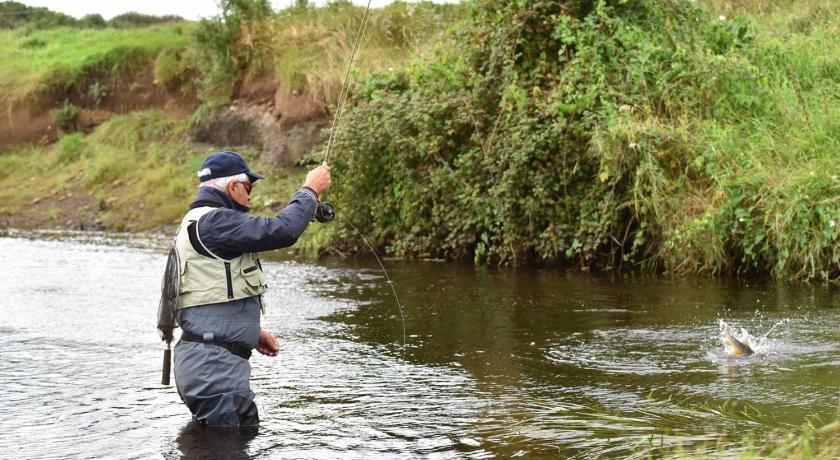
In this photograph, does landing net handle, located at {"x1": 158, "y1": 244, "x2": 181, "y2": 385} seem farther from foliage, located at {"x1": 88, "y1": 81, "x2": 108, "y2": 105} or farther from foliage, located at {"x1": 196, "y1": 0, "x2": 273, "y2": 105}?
foliage, located at {"x1": 88, "y1": 81, "x2": 108, "y2": 105}

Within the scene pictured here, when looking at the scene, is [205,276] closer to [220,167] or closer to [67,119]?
[220,167]

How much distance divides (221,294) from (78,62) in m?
21.4

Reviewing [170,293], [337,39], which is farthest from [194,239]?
[337,39]

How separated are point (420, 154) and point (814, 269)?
501 cm

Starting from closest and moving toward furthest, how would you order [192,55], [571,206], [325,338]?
[325,338]
[571,206]
[192,55]

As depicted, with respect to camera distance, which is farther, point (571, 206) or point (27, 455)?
point (571, 206)

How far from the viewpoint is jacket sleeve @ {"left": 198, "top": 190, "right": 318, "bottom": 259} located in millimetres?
5371

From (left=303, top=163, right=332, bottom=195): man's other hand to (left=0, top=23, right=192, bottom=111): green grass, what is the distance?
18617 millimetres

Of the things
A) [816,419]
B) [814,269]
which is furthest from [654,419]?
[814,269]

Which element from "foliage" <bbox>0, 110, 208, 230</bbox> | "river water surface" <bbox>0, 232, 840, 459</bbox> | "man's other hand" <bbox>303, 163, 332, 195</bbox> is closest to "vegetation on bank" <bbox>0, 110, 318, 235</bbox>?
"foliage" <bbox>0, 110, 208, 230</bbox>

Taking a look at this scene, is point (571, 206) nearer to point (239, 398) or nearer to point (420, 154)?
point (420, 154)

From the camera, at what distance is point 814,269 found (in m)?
10.1

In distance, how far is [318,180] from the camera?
5.76 metres

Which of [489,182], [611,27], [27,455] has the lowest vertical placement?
[27,455]
